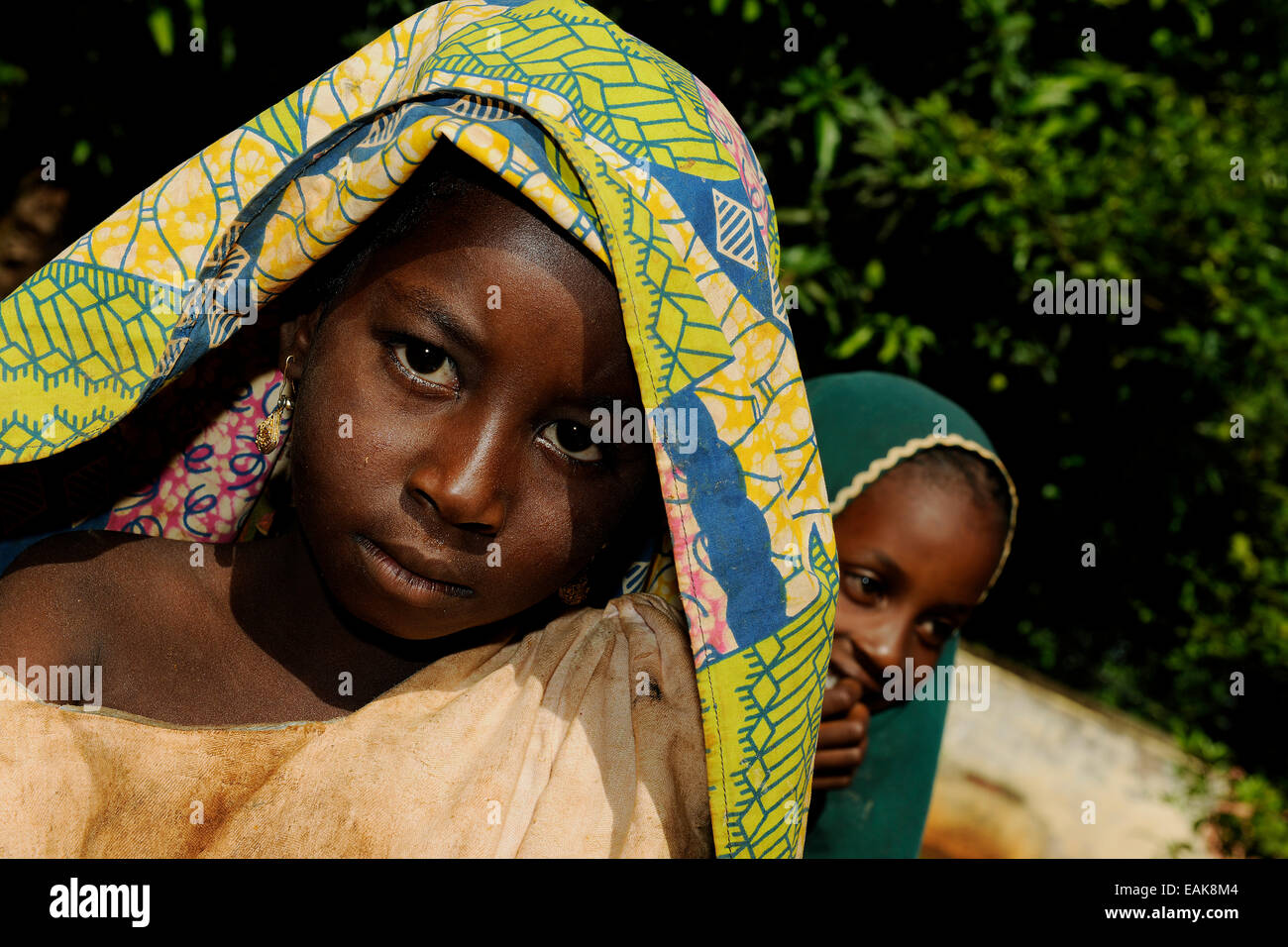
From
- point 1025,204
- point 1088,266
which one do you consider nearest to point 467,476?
point 1025,204

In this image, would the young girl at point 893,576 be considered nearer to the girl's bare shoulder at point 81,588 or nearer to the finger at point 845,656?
the finger at point 845,656

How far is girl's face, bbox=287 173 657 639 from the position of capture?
4.29ft

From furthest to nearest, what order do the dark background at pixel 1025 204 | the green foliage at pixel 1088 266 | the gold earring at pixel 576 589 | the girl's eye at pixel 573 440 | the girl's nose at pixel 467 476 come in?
the green foliage at pixel 1088 266
the dark background at pixel 1025 204
the gold earring at pixel 576 589
the girl's eye at pixel 573 440
the girl's nose at pixel 467 476

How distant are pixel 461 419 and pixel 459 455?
0.15 ft

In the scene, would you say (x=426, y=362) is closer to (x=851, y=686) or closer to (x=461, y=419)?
(x=461, y=419)

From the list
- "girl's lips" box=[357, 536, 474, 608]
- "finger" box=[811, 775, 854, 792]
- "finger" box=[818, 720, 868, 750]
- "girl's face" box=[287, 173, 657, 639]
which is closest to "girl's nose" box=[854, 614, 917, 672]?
"finger" box=[818, 720, 868, 750]

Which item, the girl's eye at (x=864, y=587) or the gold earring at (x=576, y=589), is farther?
the girl's eye at (x=864, y=587)

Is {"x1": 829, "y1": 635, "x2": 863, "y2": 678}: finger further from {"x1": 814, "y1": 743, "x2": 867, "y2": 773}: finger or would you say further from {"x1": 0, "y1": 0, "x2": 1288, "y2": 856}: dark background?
{"x1": 0, "y1": 0, "x2": 1288, "y2": 856}: dark background

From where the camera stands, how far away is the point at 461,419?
1.32 meters

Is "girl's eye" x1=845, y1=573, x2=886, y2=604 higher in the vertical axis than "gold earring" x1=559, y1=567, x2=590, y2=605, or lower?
lower

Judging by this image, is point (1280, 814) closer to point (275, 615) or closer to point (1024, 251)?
point (1024, 251)

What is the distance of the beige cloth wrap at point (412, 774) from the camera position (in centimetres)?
129

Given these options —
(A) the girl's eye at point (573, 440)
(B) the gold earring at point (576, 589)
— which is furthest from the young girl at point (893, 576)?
(A) the girl's eye at point (573, 440)

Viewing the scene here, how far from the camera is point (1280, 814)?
4.96 m
